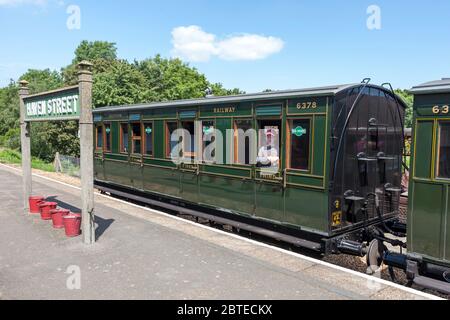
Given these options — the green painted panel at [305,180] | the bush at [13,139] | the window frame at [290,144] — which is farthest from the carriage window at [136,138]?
the bush at [13,139]

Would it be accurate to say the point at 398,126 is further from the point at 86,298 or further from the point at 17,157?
the point at 17,157

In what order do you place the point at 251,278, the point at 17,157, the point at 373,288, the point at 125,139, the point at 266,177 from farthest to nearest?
the point at 17,157
the point at 125,139
the point at 266,177
the point at 251,278
the point at 373,288

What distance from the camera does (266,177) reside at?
7816 millimetres

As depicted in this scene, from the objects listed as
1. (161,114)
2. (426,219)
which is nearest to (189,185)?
(161,114)

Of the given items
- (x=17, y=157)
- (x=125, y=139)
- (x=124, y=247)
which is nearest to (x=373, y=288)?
(x=124, y=247)

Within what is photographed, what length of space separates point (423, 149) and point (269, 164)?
298 centimetres

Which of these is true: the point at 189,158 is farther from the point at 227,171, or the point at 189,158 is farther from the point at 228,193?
the point at 228,193

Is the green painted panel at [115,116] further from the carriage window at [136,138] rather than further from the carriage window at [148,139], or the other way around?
the carriage window at [148,139]

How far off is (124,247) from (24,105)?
236 inches

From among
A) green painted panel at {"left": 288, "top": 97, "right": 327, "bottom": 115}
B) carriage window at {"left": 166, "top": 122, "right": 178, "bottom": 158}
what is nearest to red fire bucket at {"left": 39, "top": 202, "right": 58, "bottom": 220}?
carriage window at {"left": 166, "top": 122, "right": 178, "bottom": 158}

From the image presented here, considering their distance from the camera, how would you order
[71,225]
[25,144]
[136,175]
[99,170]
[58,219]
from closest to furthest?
[71,225], [58,219], [25,144], [136,175], [99,170]

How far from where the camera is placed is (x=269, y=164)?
784 cm
